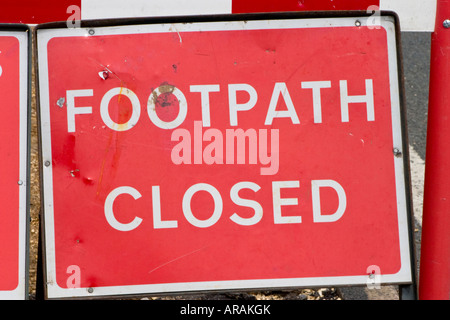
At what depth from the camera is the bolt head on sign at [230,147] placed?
65.4 inches

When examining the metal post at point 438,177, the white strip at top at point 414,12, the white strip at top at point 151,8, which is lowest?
the metal post at point 438,177

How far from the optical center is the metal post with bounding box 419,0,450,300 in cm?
169

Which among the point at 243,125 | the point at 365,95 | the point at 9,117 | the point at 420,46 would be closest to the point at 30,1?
the point at 9,117

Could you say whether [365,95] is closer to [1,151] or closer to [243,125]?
[243,125]

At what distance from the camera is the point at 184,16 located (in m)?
1.67

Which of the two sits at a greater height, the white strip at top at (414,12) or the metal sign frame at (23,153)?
the white strip at top at (414,12)

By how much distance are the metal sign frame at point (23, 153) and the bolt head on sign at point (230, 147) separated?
54 mm

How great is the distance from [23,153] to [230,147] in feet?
1.89

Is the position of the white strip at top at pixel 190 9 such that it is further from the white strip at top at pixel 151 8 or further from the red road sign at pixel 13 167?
the red road sign at pixel 13 167

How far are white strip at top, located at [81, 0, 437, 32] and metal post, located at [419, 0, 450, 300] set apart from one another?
0.44 ft

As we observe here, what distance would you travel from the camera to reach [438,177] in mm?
1711

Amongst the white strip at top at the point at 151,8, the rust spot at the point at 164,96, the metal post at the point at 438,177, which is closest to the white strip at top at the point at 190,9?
the white strip at top at the point at 151,8
